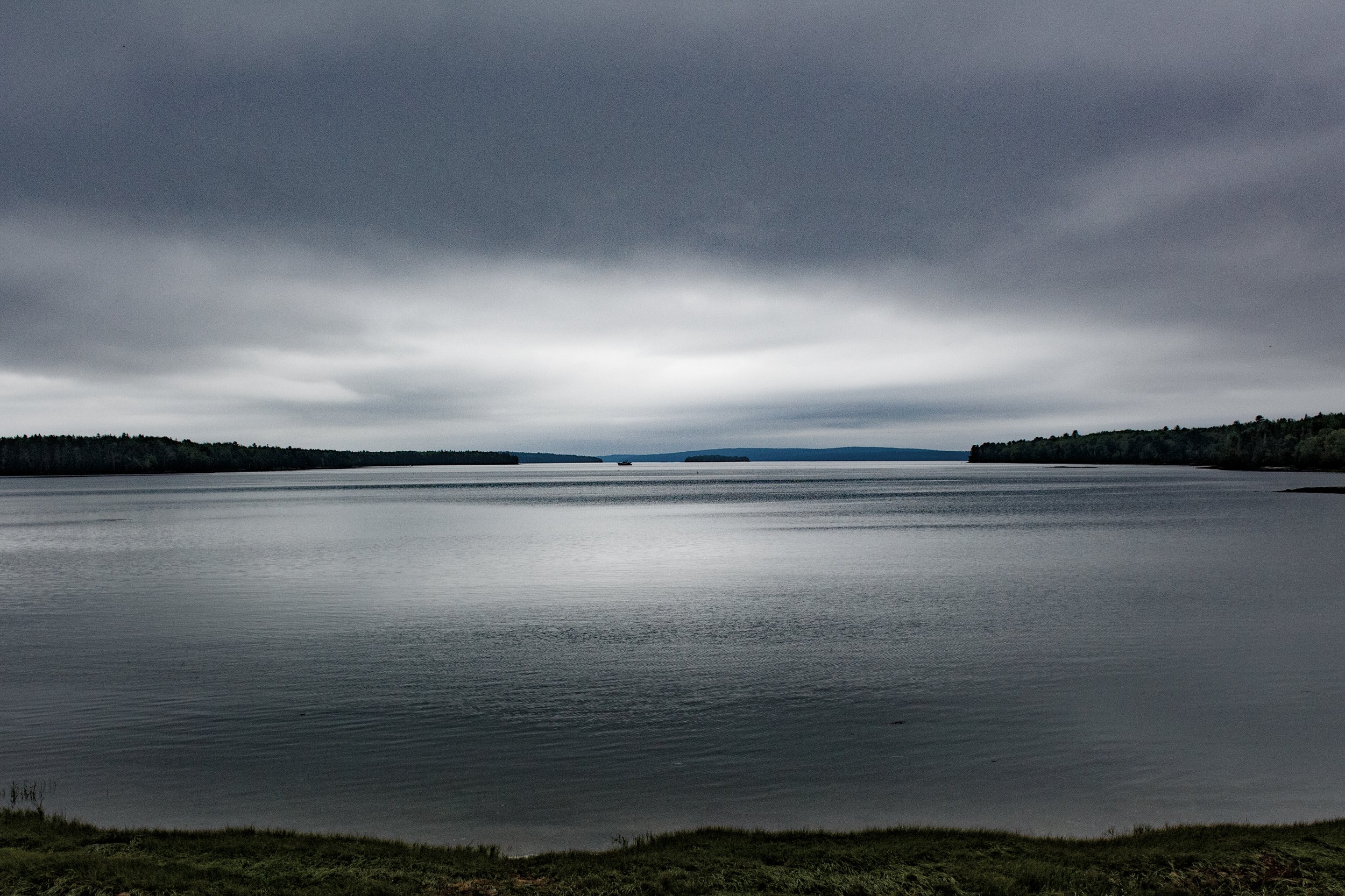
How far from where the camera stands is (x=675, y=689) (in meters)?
18.2

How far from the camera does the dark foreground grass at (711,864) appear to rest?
8664mm

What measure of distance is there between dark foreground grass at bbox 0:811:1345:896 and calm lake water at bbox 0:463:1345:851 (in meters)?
1.03

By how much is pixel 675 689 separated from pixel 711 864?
29.4ft

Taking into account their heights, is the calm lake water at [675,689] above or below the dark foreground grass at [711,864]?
below

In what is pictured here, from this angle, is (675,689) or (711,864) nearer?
(711,864)

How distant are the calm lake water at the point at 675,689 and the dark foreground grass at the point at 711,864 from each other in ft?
3.38

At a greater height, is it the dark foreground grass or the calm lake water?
the dark foreground grass

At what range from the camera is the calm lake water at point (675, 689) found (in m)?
11.8

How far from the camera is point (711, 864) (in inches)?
364

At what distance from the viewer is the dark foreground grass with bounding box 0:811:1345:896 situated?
866 cm

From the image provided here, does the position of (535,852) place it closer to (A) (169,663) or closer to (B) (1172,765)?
(B) (1172,765)

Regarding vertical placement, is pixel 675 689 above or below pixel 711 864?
below

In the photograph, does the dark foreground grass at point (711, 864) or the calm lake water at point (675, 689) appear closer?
the dark foreground grass at point (711, 864)

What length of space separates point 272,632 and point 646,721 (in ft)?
47.7
